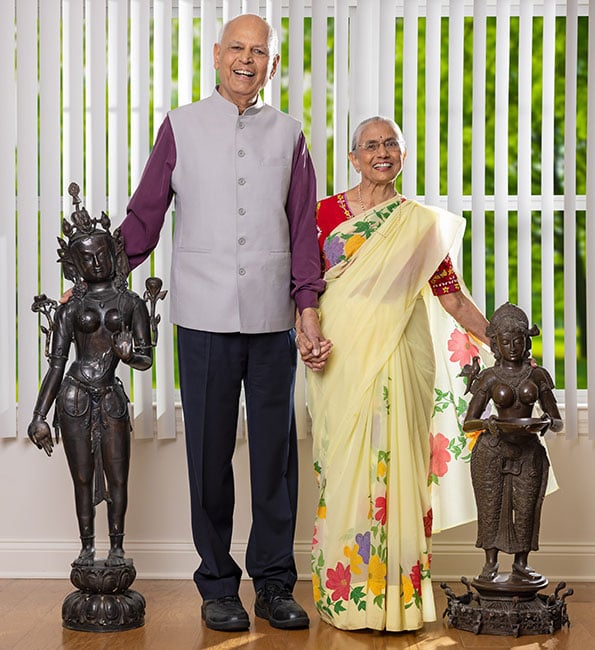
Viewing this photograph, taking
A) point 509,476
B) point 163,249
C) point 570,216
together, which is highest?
point 570,216

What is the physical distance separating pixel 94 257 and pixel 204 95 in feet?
3.20

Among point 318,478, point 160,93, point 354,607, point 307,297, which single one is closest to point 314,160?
point 160,93

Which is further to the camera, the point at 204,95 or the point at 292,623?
the point at 204,95

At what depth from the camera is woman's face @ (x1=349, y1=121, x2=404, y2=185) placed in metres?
3.22

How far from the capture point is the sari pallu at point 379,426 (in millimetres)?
3115

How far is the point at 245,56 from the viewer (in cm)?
308

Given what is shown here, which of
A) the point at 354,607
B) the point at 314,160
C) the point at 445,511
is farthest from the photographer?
the point at 314,160

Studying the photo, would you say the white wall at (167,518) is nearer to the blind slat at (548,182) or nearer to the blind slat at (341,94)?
the blind slat at (548,182)

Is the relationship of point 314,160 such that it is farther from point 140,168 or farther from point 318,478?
point 318,478

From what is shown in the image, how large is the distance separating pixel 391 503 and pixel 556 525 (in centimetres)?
104

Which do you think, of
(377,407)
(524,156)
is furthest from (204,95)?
(377,407)

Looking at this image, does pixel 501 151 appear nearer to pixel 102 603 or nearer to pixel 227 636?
pixel 227 636

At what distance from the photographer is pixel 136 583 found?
3.82 metres

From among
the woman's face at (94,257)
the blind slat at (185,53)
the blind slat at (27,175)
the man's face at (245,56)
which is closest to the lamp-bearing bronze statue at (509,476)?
the man's face at (245,56)
